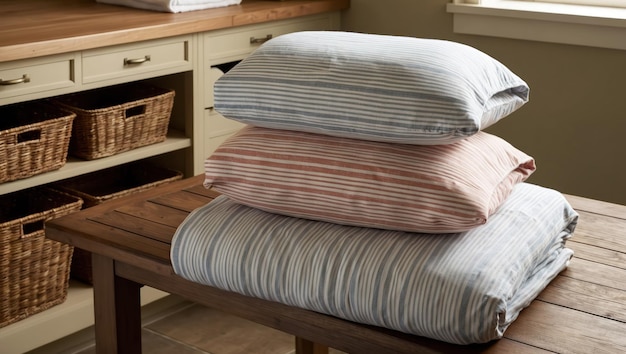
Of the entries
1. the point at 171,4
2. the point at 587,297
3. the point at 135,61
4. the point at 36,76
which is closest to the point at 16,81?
the point at 36,76

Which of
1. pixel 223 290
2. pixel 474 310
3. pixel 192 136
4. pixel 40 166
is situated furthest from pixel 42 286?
pixel 474 310

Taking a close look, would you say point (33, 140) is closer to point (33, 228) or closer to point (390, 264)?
point (33, 228)

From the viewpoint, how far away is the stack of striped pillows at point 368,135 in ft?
3.78

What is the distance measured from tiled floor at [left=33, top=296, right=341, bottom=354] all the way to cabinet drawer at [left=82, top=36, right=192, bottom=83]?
0.83 metres

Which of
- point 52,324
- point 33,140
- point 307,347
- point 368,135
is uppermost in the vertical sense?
point 368,135

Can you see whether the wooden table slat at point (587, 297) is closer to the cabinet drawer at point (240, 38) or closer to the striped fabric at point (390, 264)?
the striped fabric at point (390, 264)

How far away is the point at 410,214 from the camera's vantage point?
115 centimetres

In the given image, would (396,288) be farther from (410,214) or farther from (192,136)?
(192,136)

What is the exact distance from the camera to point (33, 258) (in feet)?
7.64

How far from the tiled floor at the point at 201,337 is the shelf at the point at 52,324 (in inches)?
6.3

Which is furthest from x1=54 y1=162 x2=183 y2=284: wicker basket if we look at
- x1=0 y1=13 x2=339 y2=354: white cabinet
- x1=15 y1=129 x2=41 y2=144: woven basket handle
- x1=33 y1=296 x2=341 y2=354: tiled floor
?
x1=33 y1=296 x2=341 y2=354: tiled floor

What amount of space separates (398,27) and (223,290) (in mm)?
2115

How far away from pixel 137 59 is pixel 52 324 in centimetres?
78

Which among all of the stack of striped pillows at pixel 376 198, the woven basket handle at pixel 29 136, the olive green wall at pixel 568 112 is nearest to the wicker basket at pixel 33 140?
the woven basket handle at pixel 29 136
